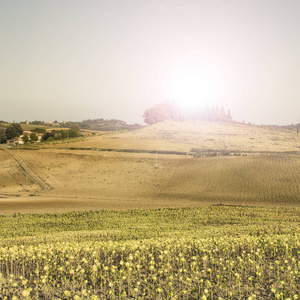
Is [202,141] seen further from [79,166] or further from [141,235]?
[141,235]

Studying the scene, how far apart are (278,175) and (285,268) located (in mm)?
29582

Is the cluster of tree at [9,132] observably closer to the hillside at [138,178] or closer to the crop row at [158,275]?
the hillside at [138,178]

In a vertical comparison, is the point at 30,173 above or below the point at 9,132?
below

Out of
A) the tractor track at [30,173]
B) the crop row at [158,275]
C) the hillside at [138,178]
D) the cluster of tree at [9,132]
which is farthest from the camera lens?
the cluster of tree at [9,132]

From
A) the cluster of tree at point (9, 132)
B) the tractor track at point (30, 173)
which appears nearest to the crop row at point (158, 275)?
the tractor track at point (30, 173)

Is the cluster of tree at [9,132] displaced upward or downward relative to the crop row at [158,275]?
upward

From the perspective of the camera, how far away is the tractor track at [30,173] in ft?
129

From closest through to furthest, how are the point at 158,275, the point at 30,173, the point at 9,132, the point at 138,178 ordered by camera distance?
the point at 158,275, the point at 138,178, the point at 30,173, the point at 9,132

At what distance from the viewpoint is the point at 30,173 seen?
46.4 meters

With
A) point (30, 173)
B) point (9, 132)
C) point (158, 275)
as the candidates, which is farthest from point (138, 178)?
point (9, 132)

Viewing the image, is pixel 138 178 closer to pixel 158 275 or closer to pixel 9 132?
pixel 158 275

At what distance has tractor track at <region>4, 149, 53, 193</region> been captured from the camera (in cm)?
3940

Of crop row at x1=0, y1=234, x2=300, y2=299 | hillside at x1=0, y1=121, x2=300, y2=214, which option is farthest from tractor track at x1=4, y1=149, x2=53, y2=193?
crop row at x1=0, y1=234, x2=300, y2=299

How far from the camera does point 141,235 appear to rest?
632 inches
